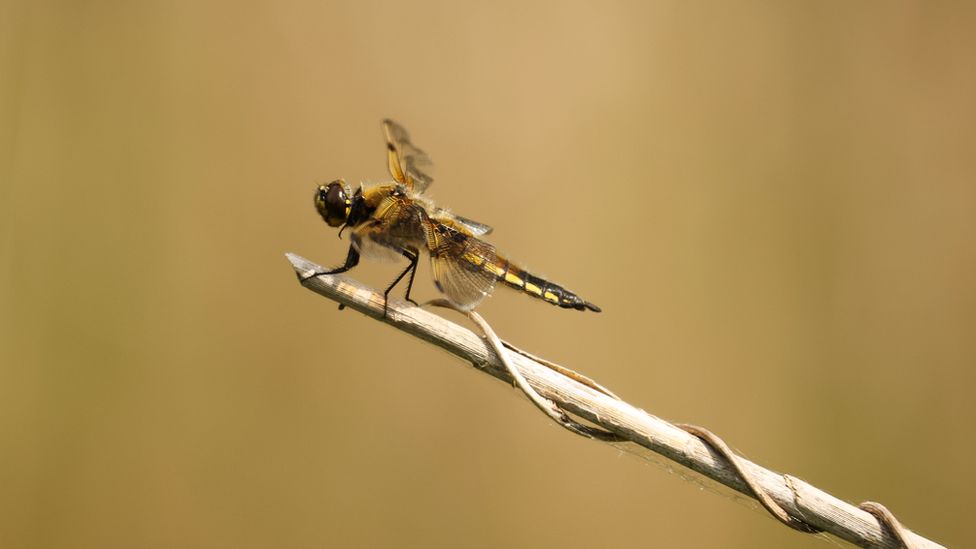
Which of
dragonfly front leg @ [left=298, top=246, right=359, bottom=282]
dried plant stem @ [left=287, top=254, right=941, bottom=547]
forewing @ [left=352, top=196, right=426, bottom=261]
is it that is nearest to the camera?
dried plant stem @ [left=287, top=254, right=941, bottom=547]

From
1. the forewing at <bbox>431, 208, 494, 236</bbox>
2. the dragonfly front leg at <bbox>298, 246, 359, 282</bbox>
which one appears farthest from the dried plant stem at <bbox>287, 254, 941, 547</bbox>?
the forewing at <bbox>431, 208, 494, 236</bbox>

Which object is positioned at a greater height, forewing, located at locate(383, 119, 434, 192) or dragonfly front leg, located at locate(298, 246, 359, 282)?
forewing, located at locate(383, 119, 434, 192)

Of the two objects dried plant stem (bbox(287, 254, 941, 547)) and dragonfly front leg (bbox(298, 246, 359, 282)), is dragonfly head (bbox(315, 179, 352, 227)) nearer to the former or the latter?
dragonfly front leg (bbox(298, 246, 359, 282))

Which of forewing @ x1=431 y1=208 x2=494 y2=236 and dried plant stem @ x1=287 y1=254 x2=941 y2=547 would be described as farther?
forewing @ x1=431 y1=208 x2=494 y2=236

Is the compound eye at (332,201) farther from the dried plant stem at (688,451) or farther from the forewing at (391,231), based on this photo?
the dried plant stem at (688,451)

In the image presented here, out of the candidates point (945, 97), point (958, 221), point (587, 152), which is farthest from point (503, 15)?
point (958, 221)

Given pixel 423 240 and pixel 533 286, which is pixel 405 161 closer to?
pixel 423 240
